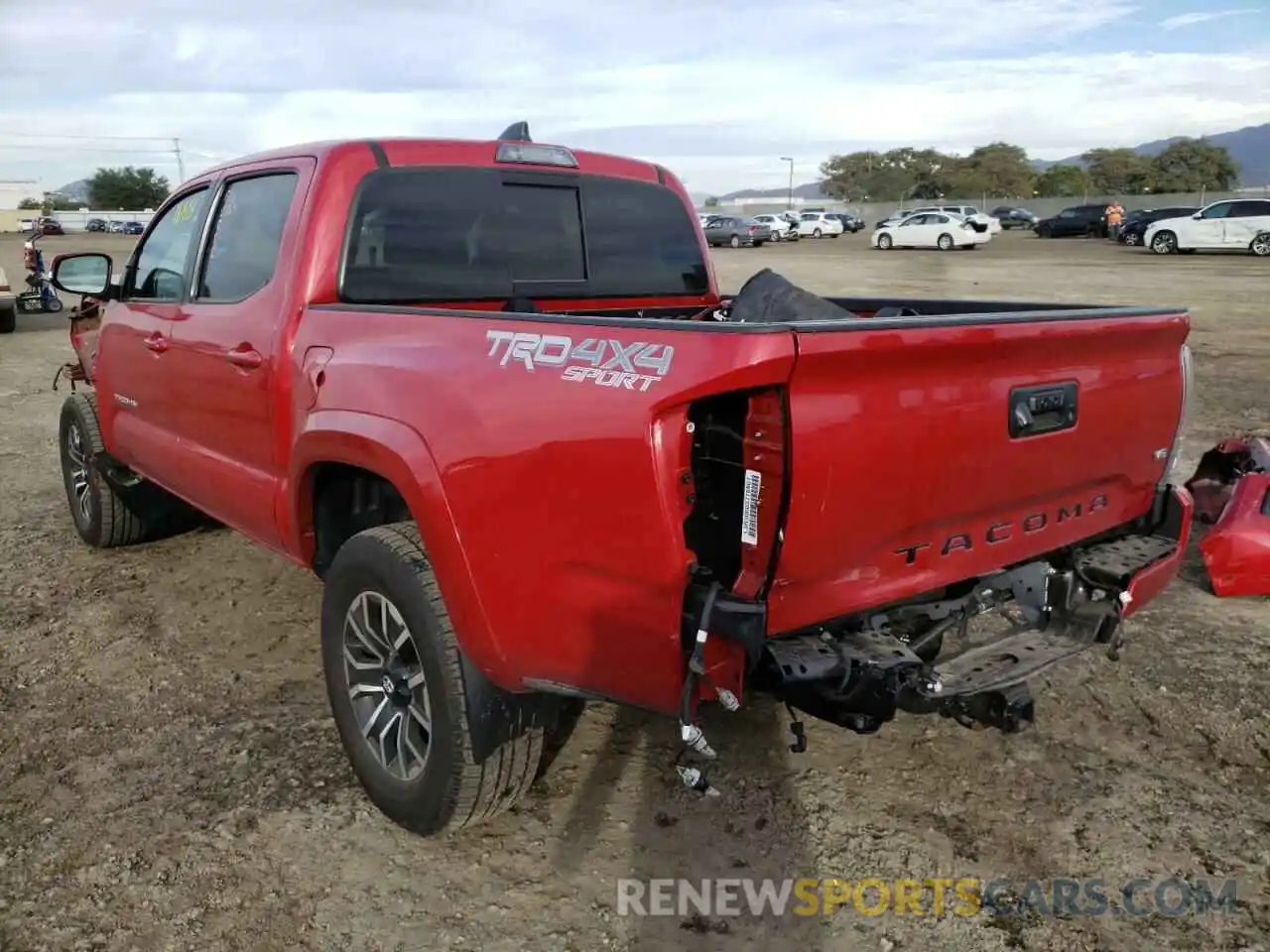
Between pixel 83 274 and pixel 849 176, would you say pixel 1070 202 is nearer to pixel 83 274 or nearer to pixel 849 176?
pixel 849 176

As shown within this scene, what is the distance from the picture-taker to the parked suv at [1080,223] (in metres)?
45.0

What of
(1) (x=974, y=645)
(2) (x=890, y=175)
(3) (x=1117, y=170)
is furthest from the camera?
(2) (x=890, y=175)

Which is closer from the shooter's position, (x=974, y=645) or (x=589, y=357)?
(x=589, y=357)

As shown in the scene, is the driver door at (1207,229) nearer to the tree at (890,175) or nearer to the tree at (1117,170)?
the tree at (1117,170)

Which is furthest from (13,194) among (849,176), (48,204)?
(849,176)

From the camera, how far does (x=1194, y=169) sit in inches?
2894

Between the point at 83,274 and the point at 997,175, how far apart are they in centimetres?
9546

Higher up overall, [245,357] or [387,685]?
[245,357]

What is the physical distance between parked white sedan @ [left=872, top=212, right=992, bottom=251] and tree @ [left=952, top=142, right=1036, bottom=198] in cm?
5054

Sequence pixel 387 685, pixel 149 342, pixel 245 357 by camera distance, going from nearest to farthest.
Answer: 1. pixel 387 685
2. pixel 245 357
3. pixel 149 342

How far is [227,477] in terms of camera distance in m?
3.93

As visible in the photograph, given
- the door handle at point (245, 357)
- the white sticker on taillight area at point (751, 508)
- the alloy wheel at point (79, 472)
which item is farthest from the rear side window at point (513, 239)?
the alloy wheel at point (79, 472)

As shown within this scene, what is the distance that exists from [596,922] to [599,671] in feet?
2.41

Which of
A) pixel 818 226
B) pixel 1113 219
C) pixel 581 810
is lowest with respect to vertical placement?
pixel 581 810
